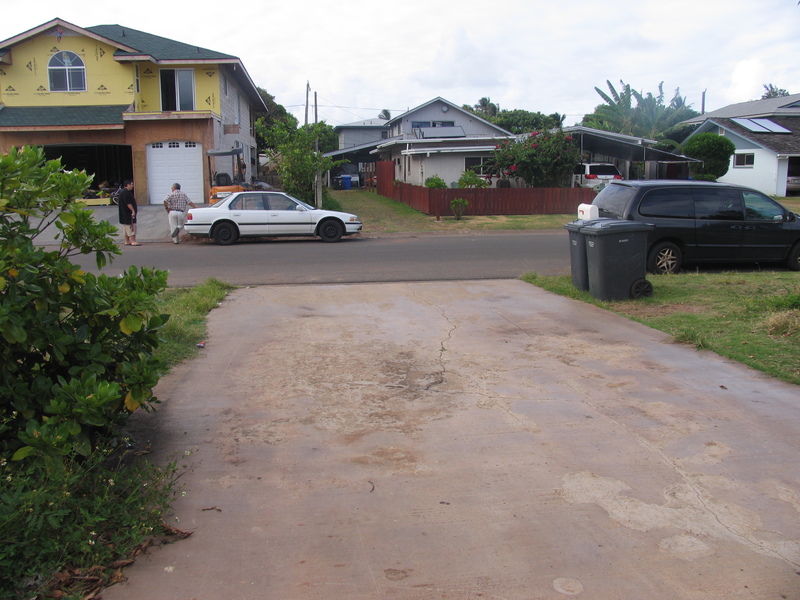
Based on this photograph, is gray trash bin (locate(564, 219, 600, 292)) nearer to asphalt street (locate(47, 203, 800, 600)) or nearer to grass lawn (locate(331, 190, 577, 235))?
asphalt street (locate(47, 203, 800, 600))

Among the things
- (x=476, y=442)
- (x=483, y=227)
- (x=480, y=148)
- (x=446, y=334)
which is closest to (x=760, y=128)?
(x=480, y=148)

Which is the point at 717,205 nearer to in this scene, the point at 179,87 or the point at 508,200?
the point at 508,200

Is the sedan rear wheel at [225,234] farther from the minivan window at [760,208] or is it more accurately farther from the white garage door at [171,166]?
the minivan window at [760,208]

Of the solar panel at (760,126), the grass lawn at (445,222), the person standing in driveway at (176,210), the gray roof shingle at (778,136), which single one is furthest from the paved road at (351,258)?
the solar panel at (760,126)

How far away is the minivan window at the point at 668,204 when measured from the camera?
40.4ft

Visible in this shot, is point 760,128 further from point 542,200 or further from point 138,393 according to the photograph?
point 138,393

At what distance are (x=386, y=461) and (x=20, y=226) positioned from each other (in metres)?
2.78

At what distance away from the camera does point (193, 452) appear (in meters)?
4.91

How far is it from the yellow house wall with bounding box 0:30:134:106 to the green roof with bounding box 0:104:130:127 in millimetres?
281

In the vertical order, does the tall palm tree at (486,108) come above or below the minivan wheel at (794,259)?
above

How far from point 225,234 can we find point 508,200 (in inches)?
497

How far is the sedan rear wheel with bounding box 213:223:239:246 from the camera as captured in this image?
1883 centimetres

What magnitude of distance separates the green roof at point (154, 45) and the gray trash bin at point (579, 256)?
22.4 metres

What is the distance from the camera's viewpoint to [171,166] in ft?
92.9
